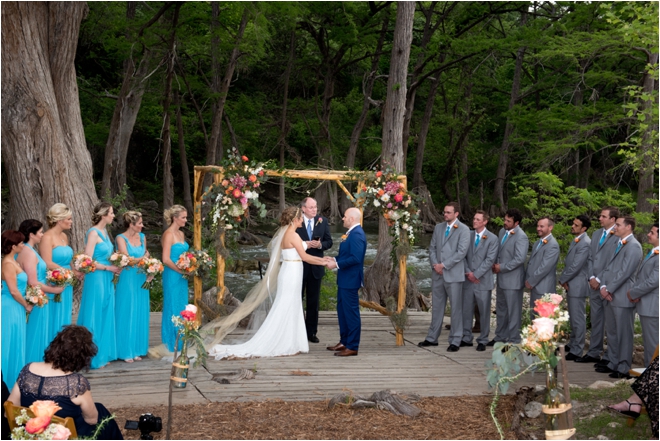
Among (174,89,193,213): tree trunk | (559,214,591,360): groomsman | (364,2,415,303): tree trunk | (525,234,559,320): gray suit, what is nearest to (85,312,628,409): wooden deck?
(559,214,591,360): groomsman

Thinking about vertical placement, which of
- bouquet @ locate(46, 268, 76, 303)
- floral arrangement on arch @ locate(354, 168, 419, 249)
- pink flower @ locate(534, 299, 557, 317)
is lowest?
bouquet @ locate(46, 268, 76, 303)

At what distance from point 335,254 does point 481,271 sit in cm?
1496

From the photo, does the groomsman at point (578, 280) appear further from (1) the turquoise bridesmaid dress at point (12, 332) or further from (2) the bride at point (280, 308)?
(1) the turquoise bridesmaid dress at point (12, 332)

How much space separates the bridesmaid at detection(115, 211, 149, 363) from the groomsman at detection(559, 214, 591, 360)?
558 centimetres

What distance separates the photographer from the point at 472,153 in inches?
1503

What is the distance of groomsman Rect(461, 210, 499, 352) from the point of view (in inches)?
407

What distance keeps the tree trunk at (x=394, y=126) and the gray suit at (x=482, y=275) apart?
222 inches

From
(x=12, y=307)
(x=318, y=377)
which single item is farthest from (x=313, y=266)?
(x=12, y=307)

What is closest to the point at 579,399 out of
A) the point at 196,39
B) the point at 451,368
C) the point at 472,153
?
the point at 451,368

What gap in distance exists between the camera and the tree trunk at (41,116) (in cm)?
1135

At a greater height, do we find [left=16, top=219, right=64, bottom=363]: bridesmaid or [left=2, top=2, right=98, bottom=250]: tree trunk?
[left=2, top=2, right=98, bottom=250]: tree trunk

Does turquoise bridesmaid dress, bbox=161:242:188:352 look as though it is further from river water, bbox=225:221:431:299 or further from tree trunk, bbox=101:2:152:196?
tree trunk, bbox=101:2:152:196

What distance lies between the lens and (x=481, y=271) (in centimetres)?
1034

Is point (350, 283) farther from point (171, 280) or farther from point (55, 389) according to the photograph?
point (55, 389)
